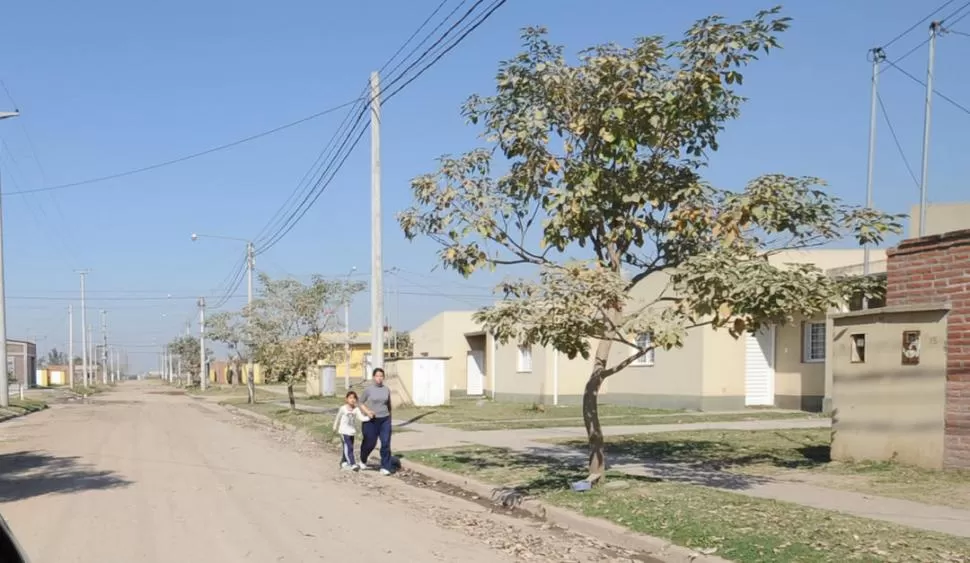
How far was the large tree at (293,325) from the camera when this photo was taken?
3016 centimetres

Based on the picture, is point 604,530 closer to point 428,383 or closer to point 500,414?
point 500,414

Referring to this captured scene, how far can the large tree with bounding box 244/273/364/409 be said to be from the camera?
30.2m

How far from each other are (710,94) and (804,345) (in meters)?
17.8

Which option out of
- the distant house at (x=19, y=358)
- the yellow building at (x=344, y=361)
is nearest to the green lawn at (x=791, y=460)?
the yellow building at (x=344, y=361)

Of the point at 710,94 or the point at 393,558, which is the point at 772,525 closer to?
the point at 393,558

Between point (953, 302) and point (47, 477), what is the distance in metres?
13.5

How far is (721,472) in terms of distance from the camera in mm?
13016

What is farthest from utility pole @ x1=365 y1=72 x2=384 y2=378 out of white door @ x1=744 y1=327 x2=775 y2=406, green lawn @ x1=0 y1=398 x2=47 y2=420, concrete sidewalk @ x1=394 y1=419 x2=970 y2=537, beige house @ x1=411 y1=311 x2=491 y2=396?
beige house @ x1=411 y1=311 x2=491 y2=396

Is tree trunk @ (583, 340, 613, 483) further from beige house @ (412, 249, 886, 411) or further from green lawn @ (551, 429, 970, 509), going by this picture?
beige house @ (412, 249, 886, 411)

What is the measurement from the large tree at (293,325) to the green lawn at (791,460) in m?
14.6

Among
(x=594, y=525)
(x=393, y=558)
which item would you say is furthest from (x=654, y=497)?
(x=393, y=558)

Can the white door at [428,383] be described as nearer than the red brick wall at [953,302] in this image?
No

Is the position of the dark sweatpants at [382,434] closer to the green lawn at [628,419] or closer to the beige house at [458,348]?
the green lawn at [628,419]

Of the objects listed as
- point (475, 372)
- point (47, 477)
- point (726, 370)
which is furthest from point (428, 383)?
point (47, 477)
